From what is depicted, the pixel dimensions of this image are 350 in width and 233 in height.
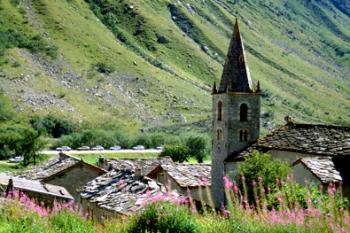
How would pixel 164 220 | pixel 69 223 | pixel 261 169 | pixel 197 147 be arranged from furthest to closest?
pixel 197 147 → pixel 261 169 → pixel 69 223 → pixel 164 220

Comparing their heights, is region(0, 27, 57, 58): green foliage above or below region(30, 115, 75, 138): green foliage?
above

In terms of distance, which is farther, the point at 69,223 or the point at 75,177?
the point at 75,177

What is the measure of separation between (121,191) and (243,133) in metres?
22.2

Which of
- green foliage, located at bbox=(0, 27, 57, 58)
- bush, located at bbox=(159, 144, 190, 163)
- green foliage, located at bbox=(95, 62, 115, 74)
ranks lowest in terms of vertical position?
bush, located at bbox=(159, 144, 190, 163)

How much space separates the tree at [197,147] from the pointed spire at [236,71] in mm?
42774

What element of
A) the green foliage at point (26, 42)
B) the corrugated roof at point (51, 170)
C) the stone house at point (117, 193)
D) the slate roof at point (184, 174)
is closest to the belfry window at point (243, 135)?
the slate roof at point (184, 174)

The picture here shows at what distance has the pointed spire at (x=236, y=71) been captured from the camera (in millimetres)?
46688

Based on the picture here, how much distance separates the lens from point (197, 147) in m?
91.9

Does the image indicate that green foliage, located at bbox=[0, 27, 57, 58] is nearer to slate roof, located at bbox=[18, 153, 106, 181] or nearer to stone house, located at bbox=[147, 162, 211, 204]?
slate roof, located at bbox=[18, 153, 106, 181]

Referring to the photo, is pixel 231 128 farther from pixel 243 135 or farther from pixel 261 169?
pixel 261 169

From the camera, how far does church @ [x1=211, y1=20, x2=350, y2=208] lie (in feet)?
126

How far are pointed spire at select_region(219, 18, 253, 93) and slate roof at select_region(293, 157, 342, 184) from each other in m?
13.2

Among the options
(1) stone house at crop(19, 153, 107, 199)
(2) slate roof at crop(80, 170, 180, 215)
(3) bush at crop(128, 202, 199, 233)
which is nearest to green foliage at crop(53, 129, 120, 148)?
(1) stone house at crop(19, 153, 107, 199)

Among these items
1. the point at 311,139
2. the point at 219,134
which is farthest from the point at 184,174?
the point at 311,139
